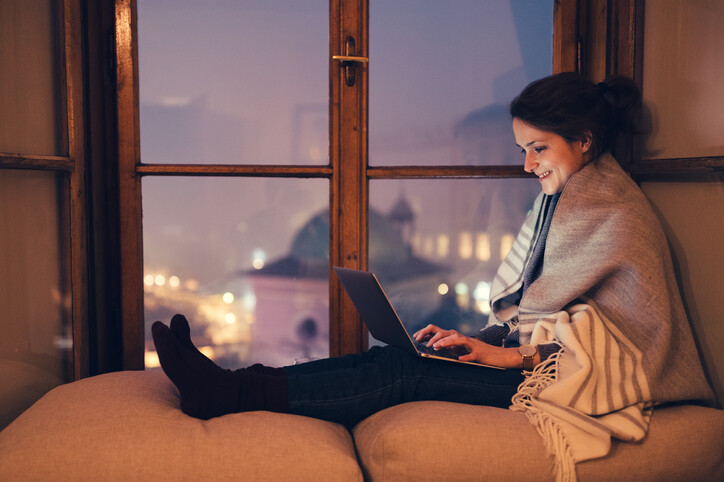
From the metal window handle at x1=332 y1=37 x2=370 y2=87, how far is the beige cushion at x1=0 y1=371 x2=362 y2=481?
116 cm

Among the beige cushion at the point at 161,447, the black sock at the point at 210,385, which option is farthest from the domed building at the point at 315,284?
the beige cushion at the point at 161,447

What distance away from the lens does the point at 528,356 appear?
1.58 meters

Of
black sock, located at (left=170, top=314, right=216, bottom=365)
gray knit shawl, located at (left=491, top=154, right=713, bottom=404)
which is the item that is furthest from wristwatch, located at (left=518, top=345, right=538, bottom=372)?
black sock, located at (left=170, top=314, right=216, bottom=365)

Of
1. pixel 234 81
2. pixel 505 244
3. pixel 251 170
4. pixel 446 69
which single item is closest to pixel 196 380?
pixel 251 170

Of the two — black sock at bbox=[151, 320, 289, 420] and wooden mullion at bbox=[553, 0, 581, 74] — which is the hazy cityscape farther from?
black sock at bbox=[151, 320, 289, 420]

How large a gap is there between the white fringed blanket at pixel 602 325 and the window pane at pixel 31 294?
1.33m

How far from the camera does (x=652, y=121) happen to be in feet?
5.83

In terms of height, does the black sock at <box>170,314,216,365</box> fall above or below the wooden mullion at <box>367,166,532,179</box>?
below

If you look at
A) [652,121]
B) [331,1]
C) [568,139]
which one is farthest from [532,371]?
[331,1]

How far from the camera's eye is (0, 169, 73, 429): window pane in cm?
160

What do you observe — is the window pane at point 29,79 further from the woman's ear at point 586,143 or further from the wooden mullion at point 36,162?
the woman's ear at point 586,143

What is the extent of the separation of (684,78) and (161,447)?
5.38 ft

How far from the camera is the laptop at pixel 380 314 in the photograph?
1506 millimetres

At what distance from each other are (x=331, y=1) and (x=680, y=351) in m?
1.51
